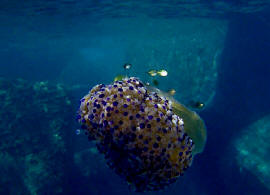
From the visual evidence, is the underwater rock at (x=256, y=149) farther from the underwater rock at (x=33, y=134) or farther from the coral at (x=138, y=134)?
the coral at (x=138, y=134)

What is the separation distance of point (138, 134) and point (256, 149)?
1470 cm

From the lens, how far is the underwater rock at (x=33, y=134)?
38.7 feet

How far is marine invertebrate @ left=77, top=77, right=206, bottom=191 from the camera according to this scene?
96.3 inches

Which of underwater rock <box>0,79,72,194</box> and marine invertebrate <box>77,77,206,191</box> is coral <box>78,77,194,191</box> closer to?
marine invertebrate <box>77,77,206,191</box>

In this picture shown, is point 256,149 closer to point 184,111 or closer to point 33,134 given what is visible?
point 184,111

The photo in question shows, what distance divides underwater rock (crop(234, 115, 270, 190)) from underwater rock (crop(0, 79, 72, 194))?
464 inches

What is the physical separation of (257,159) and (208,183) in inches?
144

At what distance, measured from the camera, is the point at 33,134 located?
45.3 ft

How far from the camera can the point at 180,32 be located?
3475cm

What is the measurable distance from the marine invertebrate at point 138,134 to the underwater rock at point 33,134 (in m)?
10.9

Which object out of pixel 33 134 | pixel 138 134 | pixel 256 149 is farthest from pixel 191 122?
pixel 256 149

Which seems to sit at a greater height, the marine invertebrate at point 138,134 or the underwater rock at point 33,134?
the marine invertebrate at point 138,134

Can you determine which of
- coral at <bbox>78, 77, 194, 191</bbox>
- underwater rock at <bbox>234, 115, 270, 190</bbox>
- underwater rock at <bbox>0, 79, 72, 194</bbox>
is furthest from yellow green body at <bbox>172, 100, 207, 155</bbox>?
underwater rock at <bbox>234, 115, 270, 190</bbox>

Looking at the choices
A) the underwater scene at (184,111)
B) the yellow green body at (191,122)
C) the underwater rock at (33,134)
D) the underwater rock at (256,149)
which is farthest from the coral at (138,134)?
the underwater rock at (256,149)
